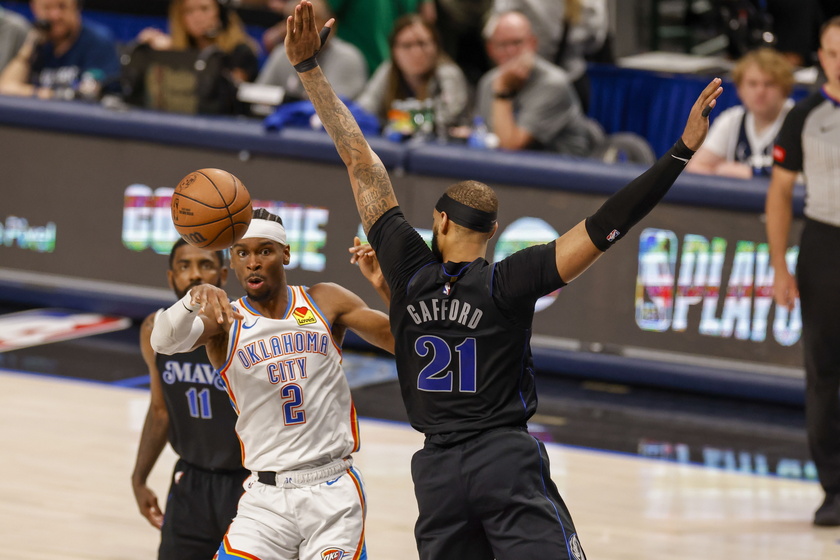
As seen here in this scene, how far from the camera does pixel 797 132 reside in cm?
652

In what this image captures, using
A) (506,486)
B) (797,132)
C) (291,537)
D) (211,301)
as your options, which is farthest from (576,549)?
(797,132)

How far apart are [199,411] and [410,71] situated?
530 centimetres

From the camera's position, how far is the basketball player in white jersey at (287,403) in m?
4.39

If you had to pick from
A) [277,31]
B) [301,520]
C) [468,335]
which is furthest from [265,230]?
[277,31]

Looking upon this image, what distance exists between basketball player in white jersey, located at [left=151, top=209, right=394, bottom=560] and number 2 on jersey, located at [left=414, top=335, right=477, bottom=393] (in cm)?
43

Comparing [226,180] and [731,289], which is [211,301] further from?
[731,289]

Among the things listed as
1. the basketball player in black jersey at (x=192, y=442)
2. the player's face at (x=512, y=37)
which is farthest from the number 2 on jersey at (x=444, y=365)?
the player's face at (x=512, y=37)

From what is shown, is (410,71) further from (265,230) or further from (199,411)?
(265,230)

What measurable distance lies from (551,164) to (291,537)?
4.78 meters

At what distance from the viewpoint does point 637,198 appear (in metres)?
3.90

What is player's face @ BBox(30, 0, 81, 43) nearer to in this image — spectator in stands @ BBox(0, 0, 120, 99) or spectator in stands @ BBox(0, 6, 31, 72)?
spectator in stands @ BBox(0, 0, 120, 99)

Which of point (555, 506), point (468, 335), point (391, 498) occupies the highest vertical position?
point (468, 335)

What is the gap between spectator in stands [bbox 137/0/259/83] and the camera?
33.9 feet

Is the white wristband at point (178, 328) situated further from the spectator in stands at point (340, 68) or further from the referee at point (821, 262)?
the spectator in stands at point (340, 68)
